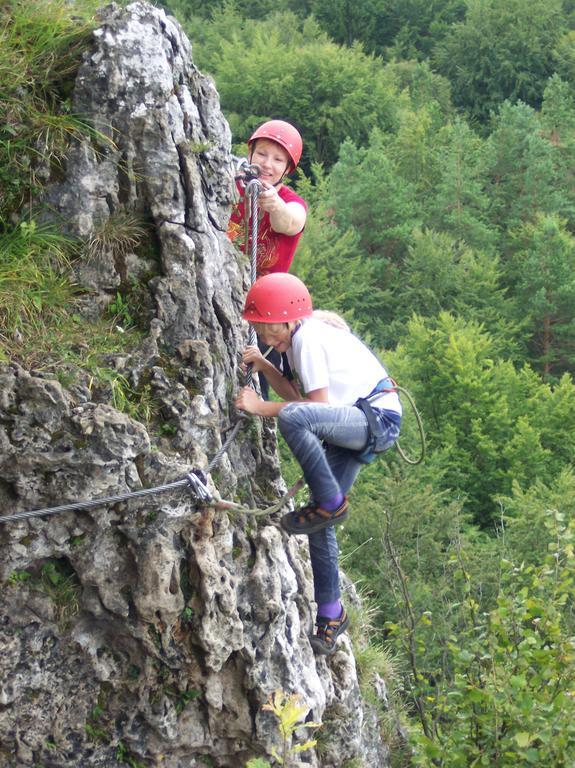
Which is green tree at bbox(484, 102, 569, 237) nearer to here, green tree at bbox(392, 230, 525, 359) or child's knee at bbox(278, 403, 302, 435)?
green tree at bbox(392, 230, 525, 359)

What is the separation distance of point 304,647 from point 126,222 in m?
3.01

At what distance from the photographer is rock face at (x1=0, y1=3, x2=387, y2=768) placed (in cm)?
554

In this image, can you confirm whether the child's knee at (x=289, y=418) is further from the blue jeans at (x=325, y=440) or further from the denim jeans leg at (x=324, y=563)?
the denim jeans leg at (x=324, y=563)

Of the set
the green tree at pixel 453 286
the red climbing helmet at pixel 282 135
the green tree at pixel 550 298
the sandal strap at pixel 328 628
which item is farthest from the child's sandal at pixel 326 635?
the green tree at pixel 453 286

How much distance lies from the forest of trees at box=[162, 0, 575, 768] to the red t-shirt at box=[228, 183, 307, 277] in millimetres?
2436

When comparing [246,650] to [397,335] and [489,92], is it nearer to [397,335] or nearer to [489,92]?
[397,335]

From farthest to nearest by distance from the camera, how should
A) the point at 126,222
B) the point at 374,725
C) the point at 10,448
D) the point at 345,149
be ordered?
the point at 345,149, the point at 374,725, the point at 126,222, the point at 10,448

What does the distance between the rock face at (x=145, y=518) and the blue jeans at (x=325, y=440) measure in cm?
55

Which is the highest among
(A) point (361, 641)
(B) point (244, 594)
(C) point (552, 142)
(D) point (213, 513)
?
(D) point (213, 513)

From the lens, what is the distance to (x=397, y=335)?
37.8 m

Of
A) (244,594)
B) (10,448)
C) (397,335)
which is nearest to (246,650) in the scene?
(244,594)

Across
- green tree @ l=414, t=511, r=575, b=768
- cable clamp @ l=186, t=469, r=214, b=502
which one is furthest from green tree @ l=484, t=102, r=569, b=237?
cable clamp @ l=186, t=469, r=214, b=502

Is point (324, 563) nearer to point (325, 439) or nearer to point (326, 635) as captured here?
point (326, 635)

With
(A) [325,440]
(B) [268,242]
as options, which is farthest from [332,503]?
(B) [268,242]
